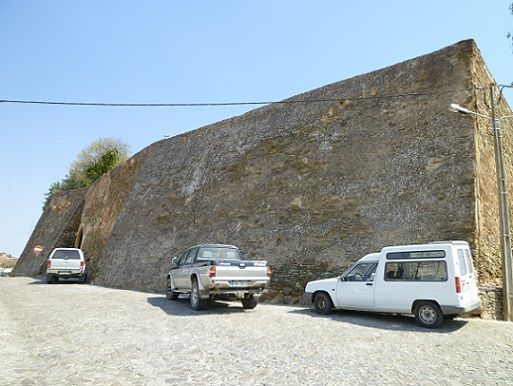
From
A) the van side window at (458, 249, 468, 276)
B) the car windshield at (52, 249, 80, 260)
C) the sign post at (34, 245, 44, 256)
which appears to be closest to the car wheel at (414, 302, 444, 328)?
the van side window at (458, 249, 468, 276)

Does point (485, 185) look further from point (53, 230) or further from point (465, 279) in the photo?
point (53, 230)

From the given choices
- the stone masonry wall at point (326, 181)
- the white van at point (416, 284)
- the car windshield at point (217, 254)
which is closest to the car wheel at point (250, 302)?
the car windshield at point (217, 254)

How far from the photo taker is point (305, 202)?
16062 millimetres

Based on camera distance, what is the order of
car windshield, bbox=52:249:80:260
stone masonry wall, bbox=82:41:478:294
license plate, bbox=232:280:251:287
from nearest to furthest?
license plate, bbox=232:280:251:287 < stone masonry wall, bbox=82:41:478:294 < car windshield, bbox=52:249:80:260

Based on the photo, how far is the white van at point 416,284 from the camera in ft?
28.2

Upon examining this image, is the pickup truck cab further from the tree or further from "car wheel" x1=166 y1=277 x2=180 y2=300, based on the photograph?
the tree

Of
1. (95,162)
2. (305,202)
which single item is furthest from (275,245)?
(95,162)

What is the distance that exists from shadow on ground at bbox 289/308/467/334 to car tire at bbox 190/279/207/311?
2.60m

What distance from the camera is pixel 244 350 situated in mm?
6418

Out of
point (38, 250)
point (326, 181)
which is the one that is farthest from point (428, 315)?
A: point (38, 250)

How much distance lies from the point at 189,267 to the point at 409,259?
6341 mm

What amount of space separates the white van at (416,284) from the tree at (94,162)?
4152 centimetres

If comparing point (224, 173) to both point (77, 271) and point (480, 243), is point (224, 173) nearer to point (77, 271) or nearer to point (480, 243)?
point (77, 271)

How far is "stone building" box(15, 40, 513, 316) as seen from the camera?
1259cm
